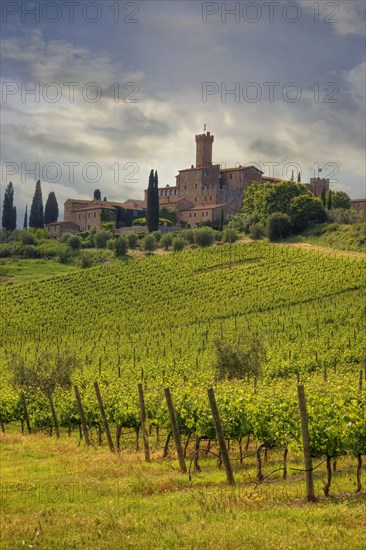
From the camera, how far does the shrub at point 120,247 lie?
90.2 meters

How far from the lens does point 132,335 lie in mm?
52312

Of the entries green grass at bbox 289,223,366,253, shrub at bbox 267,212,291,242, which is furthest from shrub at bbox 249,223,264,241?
green grass at bbox 289,223,366,253

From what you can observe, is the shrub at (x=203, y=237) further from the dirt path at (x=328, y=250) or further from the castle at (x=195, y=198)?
the castle at (x=195, y=198)

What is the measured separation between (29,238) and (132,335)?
2358 inches

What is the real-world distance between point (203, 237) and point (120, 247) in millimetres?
12756

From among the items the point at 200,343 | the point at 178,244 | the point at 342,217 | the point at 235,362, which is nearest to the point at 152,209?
the point at 178,244

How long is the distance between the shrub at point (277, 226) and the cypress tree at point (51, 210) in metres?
56.3

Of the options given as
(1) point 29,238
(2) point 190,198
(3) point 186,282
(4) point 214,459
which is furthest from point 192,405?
(2) point 190,198

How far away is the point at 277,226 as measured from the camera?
87.6 meters

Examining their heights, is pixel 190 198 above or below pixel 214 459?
above

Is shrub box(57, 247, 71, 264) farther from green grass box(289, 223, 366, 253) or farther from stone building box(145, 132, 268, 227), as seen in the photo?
green grass box(289, 223, 366, 253)

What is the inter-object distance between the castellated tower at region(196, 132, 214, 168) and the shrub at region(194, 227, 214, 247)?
150ft

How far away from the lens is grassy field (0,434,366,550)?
25.8 ft

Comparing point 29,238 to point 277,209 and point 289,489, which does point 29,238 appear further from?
point 289,489
